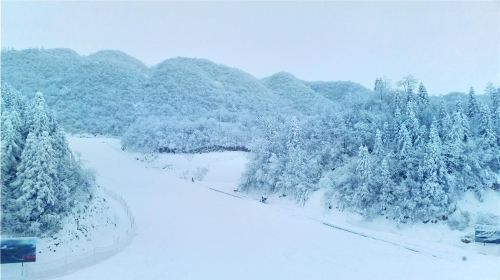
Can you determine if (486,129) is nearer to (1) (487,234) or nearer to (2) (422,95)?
(2) (422,95)

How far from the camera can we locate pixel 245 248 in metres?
21.2

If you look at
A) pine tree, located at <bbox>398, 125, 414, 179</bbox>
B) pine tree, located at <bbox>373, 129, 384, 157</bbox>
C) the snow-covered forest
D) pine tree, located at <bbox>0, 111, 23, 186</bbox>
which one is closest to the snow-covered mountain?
the snow-covered forest

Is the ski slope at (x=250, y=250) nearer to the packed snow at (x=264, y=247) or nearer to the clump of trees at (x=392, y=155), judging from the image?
the packed snow at (x=264, y=247)

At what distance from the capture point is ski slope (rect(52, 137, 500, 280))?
17594 mm

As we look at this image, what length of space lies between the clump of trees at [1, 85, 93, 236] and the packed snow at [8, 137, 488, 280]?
3316mm

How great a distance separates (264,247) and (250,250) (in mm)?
855

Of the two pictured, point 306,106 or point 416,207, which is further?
point 306,106

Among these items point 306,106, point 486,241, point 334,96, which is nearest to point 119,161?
point 486,241

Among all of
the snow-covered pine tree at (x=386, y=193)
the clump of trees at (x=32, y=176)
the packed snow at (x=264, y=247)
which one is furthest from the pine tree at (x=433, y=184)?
the clump of trees at (x=32, y=176)

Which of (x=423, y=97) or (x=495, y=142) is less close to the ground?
(x=423, y=97)

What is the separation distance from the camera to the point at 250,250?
20859 mm

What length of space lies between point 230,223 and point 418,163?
11925 mm

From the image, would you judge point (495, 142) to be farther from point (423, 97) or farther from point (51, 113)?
point (51, 113)

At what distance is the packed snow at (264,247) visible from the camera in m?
17.7
